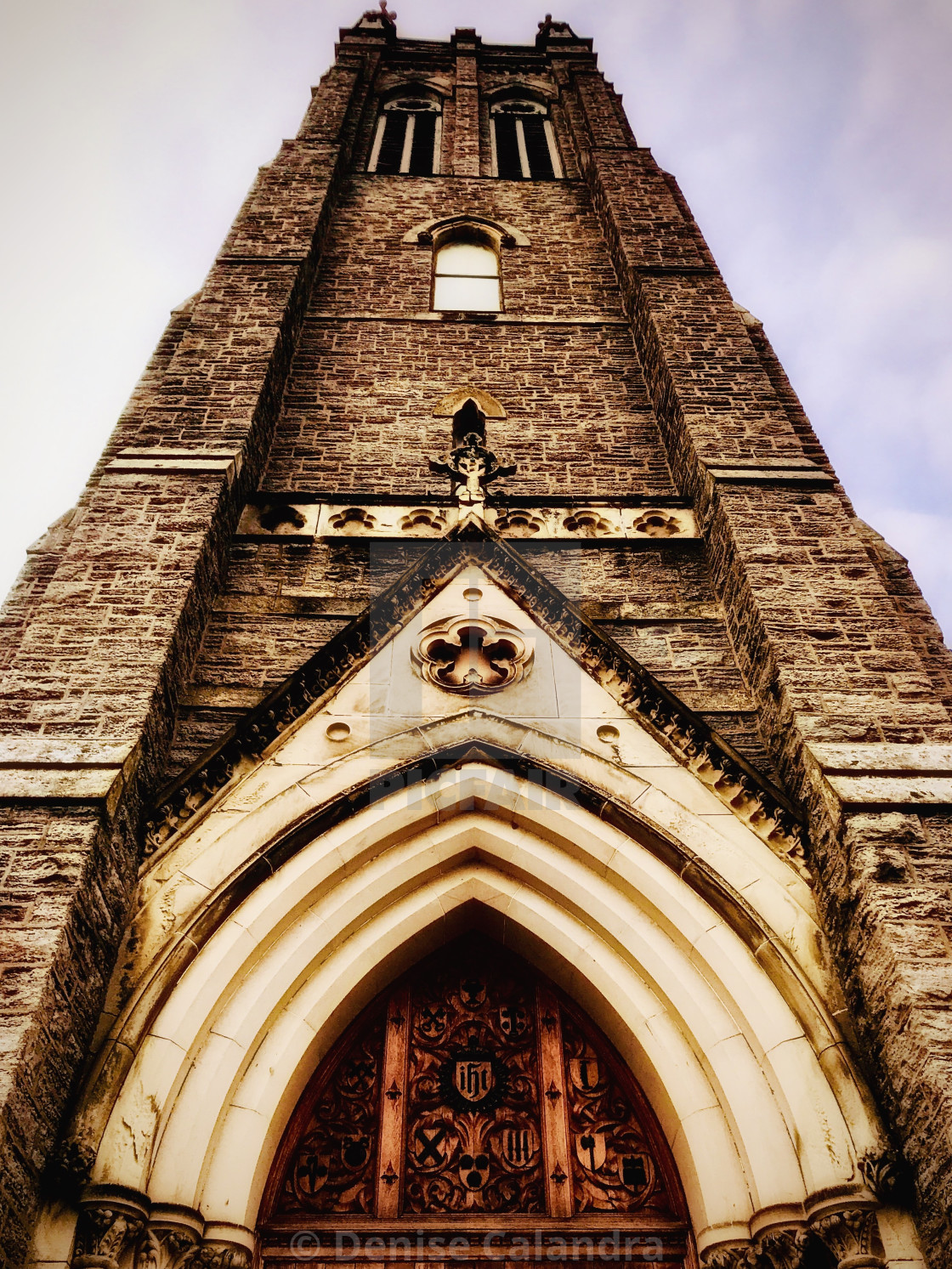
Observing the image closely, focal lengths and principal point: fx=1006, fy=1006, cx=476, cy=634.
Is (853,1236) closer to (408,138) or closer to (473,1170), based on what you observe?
(473,1170)

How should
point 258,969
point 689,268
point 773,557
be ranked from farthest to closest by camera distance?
point 689,268 → point 773,557 → point 258,969

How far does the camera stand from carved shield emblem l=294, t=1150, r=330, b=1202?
4.10 meters

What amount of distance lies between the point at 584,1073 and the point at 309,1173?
4.10 ft

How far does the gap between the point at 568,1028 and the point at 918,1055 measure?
5.47 feet

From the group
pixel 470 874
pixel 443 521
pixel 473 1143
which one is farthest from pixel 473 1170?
pixel 443 521

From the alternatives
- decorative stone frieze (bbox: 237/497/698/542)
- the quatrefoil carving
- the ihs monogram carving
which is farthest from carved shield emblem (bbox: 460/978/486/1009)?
decorative stone frieze (bbox: 237/497/698/542)

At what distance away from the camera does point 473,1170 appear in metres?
4.18

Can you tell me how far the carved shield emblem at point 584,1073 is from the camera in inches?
175

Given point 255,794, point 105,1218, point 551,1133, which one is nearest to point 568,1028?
point 551,1133

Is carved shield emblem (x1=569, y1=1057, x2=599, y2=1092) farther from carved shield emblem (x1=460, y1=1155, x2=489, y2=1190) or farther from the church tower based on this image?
carved shield emblem (x1=460, y1=1155, x2=489, y2=1190)

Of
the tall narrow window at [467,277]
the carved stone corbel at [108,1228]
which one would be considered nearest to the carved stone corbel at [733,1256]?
the carved stone corbel at [108,1228]

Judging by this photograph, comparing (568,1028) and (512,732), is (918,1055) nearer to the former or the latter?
(568,1028)

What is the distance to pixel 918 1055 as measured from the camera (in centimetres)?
344

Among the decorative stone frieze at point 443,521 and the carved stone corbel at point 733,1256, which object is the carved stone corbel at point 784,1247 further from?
the decorative stone frieze at point 443,521
